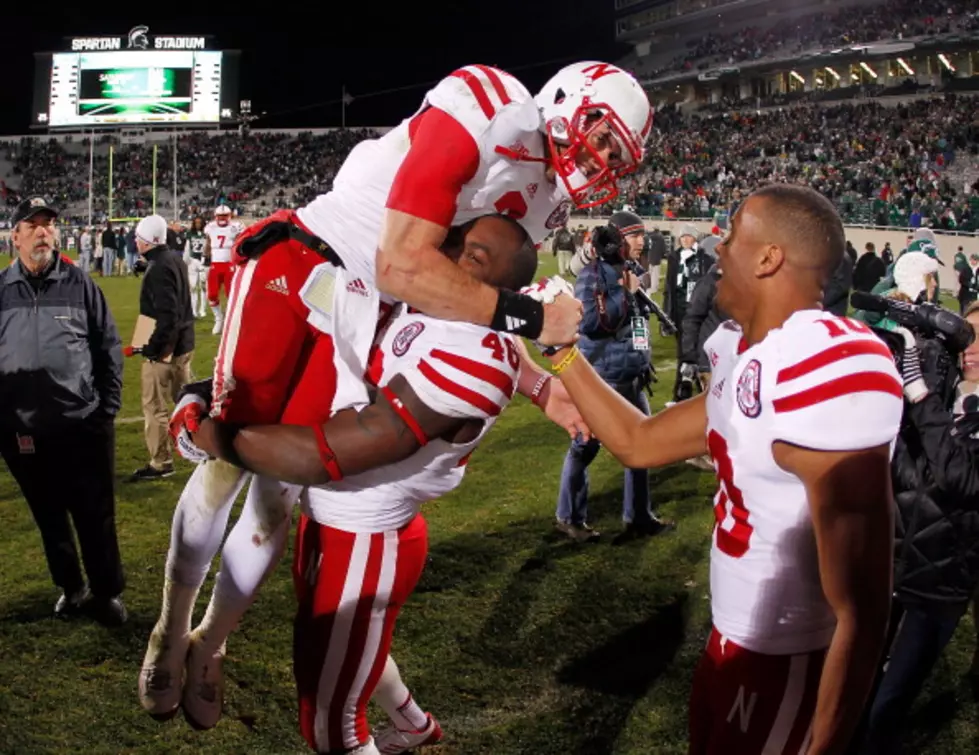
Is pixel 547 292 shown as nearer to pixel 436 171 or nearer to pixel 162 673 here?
pixel 436 171

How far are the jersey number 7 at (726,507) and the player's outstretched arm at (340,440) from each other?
0.70 metres

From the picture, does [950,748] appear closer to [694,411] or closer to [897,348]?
[897,348]

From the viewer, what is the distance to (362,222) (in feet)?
10.2

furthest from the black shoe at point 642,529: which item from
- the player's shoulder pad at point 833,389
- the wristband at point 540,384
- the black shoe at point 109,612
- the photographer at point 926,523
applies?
the player's shoulder pad at point 833,389

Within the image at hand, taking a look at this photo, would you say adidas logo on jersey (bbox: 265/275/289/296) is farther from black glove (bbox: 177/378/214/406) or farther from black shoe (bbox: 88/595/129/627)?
black shoe (bbox: 88/595/129/627)

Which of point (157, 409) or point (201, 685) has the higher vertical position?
point (201, 685)

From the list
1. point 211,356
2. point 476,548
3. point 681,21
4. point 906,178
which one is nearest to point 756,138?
point 906,178


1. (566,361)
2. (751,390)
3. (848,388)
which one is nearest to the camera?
(848,388)

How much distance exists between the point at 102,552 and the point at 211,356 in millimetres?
9117

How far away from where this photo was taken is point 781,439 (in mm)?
2008

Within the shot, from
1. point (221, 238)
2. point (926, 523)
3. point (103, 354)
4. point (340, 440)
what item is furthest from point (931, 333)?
point (221, 238)

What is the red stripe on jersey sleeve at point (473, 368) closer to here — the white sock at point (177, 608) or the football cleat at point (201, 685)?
the white sock at point (177, 608)

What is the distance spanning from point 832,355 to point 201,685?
250 cm

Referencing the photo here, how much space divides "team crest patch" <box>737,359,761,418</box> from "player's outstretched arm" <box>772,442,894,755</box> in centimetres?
11
